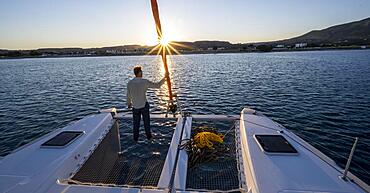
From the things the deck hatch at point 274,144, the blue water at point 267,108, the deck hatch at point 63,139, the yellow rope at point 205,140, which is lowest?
the blue water at point 267,108

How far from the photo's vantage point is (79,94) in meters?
21.7

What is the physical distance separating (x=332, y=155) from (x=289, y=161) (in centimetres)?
581

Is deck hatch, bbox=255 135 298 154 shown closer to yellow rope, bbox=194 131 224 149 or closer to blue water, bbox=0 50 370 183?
yellow rope, bbox=194 131 224 149

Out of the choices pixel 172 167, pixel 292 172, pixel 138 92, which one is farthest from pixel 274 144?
pixel 138 92

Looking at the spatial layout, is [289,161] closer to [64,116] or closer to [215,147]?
[215,147]

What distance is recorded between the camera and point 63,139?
5105mm

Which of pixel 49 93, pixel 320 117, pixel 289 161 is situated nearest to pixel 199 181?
pixel 289 161

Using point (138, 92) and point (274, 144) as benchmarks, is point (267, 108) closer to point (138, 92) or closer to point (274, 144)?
point (274, 144)

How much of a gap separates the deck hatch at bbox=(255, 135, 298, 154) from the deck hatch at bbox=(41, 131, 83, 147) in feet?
14.6

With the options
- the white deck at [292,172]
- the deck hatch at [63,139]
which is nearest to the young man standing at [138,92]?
the deck hatch at [63,139]

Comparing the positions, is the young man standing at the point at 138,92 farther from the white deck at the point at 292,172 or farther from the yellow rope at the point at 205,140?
the white deck at the point at 292,172

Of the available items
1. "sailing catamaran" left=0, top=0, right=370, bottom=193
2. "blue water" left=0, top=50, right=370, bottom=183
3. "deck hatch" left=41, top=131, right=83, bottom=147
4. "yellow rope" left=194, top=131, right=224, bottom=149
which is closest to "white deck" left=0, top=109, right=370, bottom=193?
"sailing catamaran" left=0, top=0, right=370, bottom=193

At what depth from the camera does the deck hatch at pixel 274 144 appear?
14.9 feet

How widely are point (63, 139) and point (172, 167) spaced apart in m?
2.79
